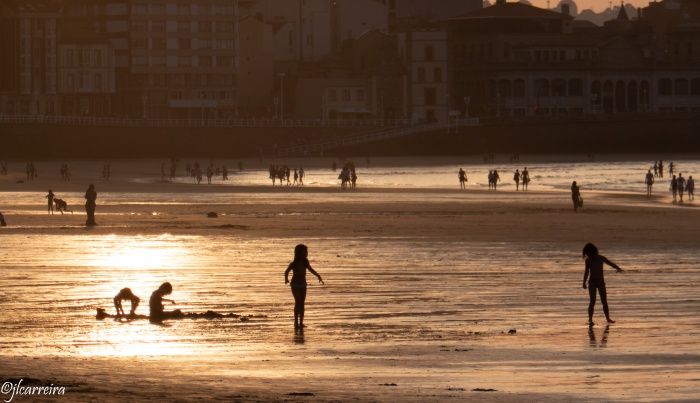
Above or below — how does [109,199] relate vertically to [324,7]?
below

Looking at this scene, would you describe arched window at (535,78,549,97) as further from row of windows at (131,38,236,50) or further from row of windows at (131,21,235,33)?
row of windows at (131,21,235,33)

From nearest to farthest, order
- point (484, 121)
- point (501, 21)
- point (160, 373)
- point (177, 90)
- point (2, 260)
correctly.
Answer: point (160, 373)
point (2, 260)
point (484, 121)
point (177, 90)
point (501, 21)

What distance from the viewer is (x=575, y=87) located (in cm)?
14162

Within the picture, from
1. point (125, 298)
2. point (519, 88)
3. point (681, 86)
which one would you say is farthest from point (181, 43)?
point (125, 298)

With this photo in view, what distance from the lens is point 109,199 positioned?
202 feet

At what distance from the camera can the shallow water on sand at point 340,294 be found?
2136 centimetres

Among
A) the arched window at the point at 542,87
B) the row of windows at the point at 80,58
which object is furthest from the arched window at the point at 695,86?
the row of windows at the point at 80,58

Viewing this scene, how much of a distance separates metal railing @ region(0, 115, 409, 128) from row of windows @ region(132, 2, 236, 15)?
15898 mm

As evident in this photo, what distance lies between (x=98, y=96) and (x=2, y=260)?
98448 millimetres

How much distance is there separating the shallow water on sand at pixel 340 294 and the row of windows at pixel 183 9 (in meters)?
96.8

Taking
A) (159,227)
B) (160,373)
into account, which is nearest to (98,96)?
(159,227)

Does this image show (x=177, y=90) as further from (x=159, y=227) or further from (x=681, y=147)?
(x=159, y=227)

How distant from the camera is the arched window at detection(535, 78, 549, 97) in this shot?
139625 millimetres

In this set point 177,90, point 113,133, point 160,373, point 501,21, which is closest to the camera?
point 160,373
